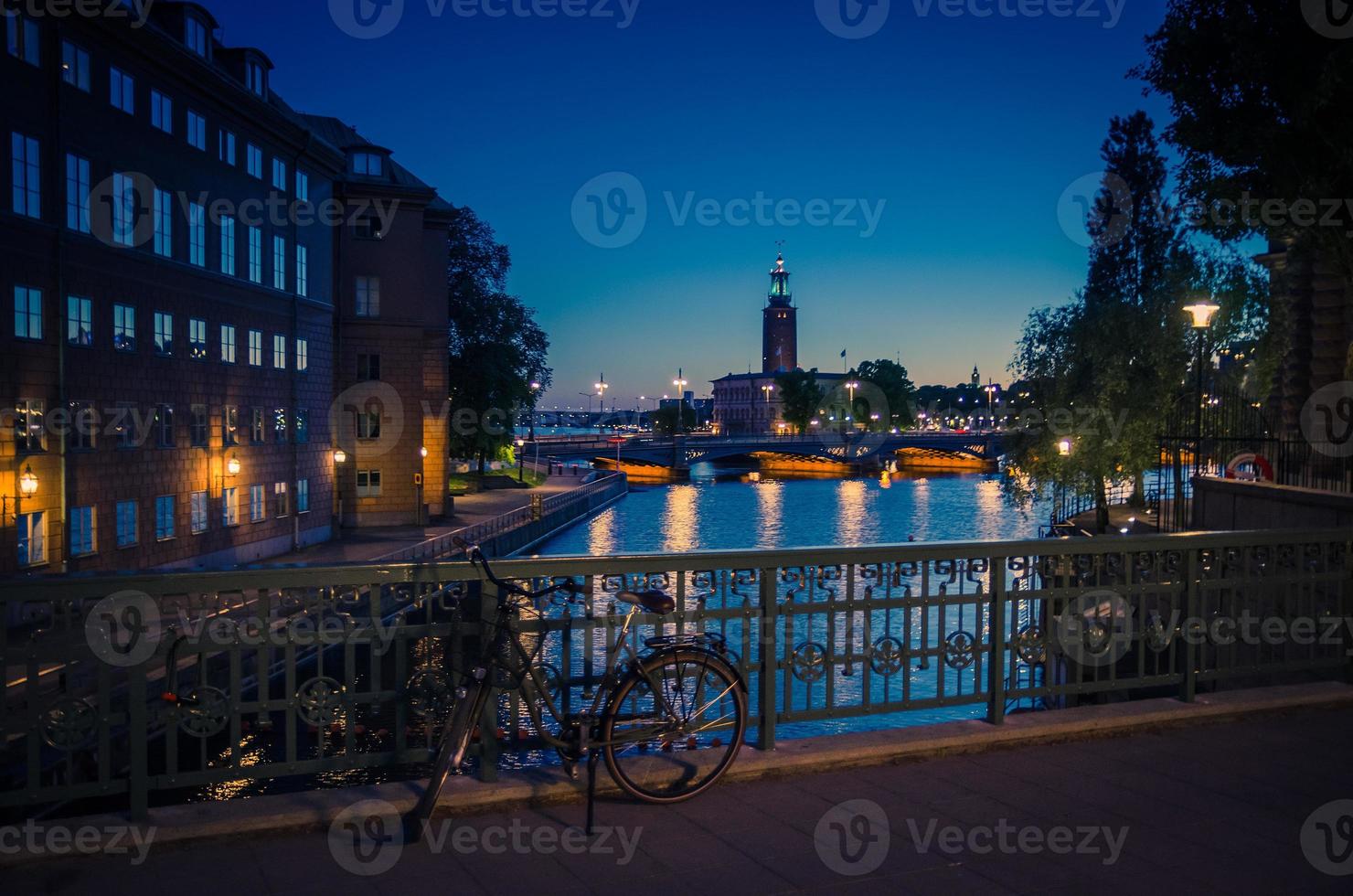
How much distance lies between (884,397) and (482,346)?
340 feet

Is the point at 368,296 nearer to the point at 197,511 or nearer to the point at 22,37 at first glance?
the point at 197,511

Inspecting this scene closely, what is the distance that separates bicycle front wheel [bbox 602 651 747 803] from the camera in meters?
5.08

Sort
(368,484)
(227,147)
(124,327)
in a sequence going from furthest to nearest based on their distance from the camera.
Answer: (368,484)
(227,147)
(124,327)

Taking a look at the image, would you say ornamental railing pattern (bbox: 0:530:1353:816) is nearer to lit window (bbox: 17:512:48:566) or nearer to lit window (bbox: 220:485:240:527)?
lit window (bbox: 17:512:48:566)

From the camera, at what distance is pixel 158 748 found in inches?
726

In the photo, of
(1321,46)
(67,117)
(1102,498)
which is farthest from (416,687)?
(1102,498)

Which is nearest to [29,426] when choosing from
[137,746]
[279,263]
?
[279,263]

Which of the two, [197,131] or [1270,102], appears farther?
[197,131]

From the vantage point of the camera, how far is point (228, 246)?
29078mm

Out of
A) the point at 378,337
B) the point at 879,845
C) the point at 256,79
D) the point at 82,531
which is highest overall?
the point at 256,79

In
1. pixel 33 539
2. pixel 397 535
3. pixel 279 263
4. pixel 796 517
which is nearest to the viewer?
pixel 33 539

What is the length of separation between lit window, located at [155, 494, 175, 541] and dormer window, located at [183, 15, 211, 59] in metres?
11.5

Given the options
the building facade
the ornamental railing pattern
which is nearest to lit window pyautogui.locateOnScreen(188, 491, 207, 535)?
the building facade

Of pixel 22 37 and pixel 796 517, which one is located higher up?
pixel 22 37
